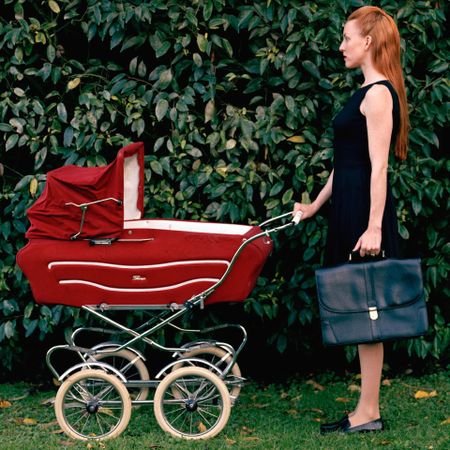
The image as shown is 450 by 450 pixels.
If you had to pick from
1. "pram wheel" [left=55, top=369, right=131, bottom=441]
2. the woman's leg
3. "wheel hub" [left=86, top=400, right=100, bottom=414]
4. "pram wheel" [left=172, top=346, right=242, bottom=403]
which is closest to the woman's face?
the woman's leg

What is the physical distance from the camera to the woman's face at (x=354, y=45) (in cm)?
452

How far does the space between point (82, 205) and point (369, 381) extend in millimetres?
1574

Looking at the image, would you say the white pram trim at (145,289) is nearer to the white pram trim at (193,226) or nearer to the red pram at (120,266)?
the red pram at (120,266)

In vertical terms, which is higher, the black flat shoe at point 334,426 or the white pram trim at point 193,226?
the white pram trim at point 193,226

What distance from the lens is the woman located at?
14.5 feet

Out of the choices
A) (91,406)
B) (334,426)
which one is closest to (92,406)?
(91,406)

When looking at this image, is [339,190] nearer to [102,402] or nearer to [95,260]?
[95,260]

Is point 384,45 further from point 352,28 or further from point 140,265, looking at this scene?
point 140,265

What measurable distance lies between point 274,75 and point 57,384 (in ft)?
7.06

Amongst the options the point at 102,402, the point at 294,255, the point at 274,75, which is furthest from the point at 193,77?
the point at 102,402

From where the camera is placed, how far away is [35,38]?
529 centimetres

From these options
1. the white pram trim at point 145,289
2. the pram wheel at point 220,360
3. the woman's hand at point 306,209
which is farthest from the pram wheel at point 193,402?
the woman's hand at point 306,209

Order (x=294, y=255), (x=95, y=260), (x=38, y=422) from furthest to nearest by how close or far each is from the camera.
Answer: (x=294, y=255), (x=38, y=422), (x=95, y=260)

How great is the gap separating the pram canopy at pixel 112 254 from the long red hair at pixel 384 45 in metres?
0.95
